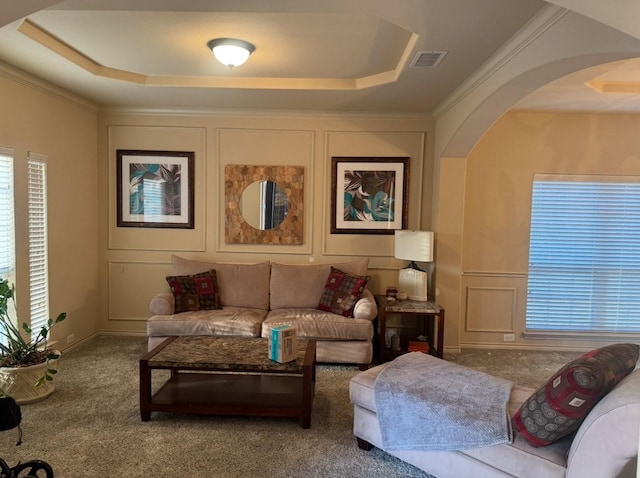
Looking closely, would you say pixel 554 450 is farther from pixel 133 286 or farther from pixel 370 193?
pixel 133 286

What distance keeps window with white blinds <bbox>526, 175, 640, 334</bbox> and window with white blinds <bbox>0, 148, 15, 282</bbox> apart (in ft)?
16.5

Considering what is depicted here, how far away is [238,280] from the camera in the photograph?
4.47m

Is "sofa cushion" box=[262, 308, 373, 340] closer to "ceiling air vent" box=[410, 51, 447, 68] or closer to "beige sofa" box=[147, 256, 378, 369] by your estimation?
"beige sofa" box=[147, 256, 378, 369]

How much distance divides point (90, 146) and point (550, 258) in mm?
5283

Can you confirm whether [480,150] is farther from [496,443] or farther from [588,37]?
[496,443]

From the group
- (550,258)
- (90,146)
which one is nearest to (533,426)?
(550,258)

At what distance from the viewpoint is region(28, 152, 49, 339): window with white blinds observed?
369cm

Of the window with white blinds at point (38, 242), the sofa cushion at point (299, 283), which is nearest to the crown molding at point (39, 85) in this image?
the window with white blinds at point (38, 242)

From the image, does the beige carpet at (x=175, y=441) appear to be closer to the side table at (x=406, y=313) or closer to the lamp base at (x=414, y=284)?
the side table at (x=406, y=313)

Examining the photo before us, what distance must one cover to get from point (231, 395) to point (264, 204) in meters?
2.39

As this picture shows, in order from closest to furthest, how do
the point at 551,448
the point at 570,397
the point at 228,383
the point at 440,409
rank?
the point at 570,397 → the point at 551,448 → the point at 440,409 → the point at 228,383

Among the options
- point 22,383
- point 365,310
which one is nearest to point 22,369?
point 22,383

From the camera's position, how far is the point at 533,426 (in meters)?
1.92

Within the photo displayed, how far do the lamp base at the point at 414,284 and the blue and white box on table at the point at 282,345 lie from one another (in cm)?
198
